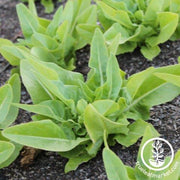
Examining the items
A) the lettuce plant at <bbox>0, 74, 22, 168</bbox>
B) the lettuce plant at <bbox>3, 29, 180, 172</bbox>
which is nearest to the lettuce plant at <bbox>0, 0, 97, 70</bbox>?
the lettuce plant at <bbox>0, 74, 22, 168</bbox>

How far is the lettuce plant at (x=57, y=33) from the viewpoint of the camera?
3299 mm

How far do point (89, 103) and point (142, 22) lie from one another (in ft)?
3.51

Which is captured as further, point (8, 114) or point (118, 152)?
point (8, 114)

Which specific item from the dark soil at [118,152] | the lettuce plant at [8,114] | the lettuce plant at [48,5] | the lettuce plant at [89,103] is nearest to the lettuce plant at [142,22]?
the dark soil at [118,152]

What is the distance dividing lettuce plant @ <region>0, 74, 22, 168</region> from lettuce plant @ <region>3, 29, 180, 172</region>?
120 millimetres

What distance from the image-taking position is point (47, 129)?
99.6 inches

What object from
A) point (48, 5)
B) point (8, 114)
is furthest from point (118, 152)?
point (48, 5)

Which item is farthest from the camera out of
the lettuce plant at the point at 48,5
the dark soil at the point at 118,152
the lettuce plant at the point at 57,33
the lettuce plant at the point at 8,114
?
the lettuce plant at the point at 48,5

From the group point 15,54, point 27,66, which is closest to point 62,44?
point 15,54

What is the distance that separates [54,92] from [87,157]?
45 cm

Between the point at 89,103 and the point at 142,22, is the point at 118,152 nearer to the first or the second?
the point at 89,103

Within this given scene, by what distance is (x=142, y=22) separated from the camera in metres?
3.40

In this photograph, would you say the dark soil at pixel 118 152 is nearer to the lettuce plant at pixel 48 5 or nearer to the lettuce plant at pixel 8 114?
the lettuce plant at pixel 8 114

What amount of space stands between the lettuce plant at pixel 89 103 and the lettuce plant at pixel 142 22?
0.57m
